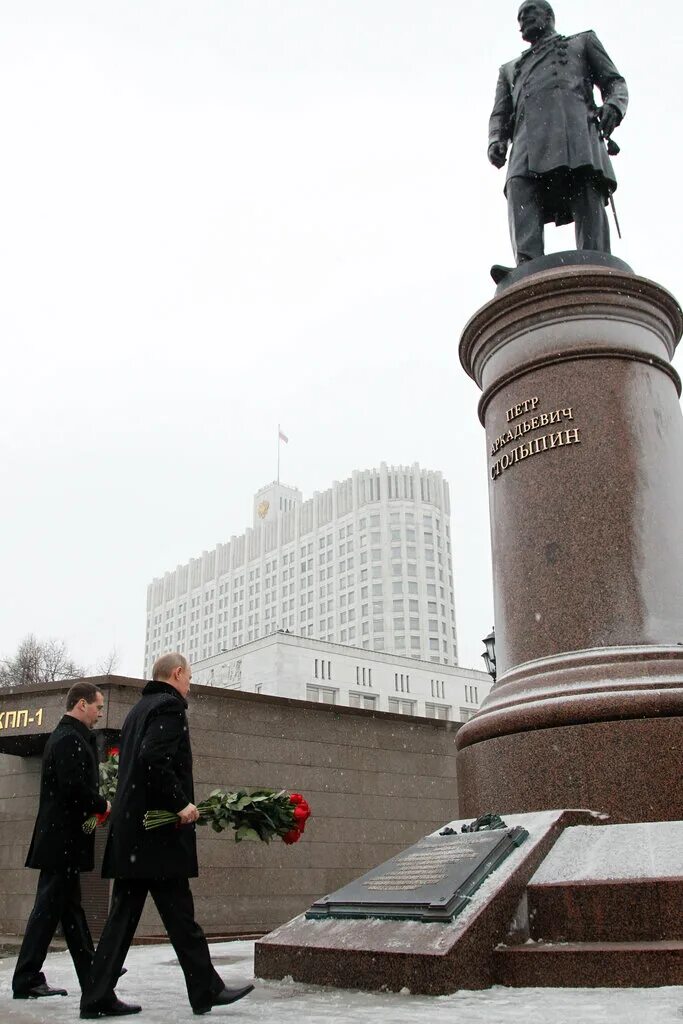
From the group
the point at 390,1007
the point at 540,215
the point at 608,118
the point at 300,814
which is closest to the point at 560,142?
the point at 608,118

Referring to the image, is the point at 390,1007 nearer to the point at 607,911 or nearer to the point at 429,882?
the point at 429,882

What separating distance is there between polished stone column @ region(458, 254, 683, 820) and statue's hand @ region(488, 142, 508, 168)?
175 centimetres

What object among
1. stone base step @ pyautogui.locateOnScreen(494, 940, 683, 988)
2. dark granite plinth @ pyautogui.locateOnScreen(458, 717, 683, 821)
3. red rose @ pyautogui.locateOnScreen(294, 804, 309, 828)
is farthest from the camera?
red rose @ pyautogui.locateOnScreen(294, 804, 309, 828)

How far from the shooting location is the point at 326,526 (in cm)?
12119

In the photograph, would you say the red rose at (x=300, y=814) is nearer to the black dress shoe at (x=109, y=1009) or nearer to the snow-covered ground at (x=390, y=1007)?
the snow-covered ground at (x=390, y=1007)

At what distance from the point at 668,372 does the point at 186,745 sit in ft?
16.3

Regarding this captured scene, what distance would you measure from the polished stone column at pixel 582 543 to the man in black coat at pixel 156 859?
2539 mm

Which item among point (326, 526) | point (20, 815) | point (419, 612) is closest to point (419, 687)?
point (419, 612)

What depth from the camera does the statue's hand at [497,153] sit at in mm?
9336

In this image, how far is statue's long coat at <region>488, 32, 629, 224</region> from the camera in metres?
8.63

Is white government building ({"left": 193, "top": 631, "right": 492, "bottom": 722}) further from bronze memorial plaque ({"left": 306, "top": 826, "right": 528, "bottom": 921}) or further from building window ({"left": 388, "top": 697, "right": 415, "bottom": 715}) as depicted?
bronze memorial plaque ({"left": 306, "top": 826, "right": 528, "bottom": 921})

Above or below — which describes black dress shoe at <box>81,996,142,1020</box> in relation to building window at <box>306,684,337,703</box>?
below

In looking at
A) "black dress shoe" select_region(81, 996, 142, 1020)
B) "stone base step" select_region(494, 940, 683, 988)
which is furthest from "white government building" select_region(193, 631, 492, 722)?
"black dress shoe" select_region(81, 996, 142, 1020)

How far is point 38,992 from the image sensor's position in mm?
5008
